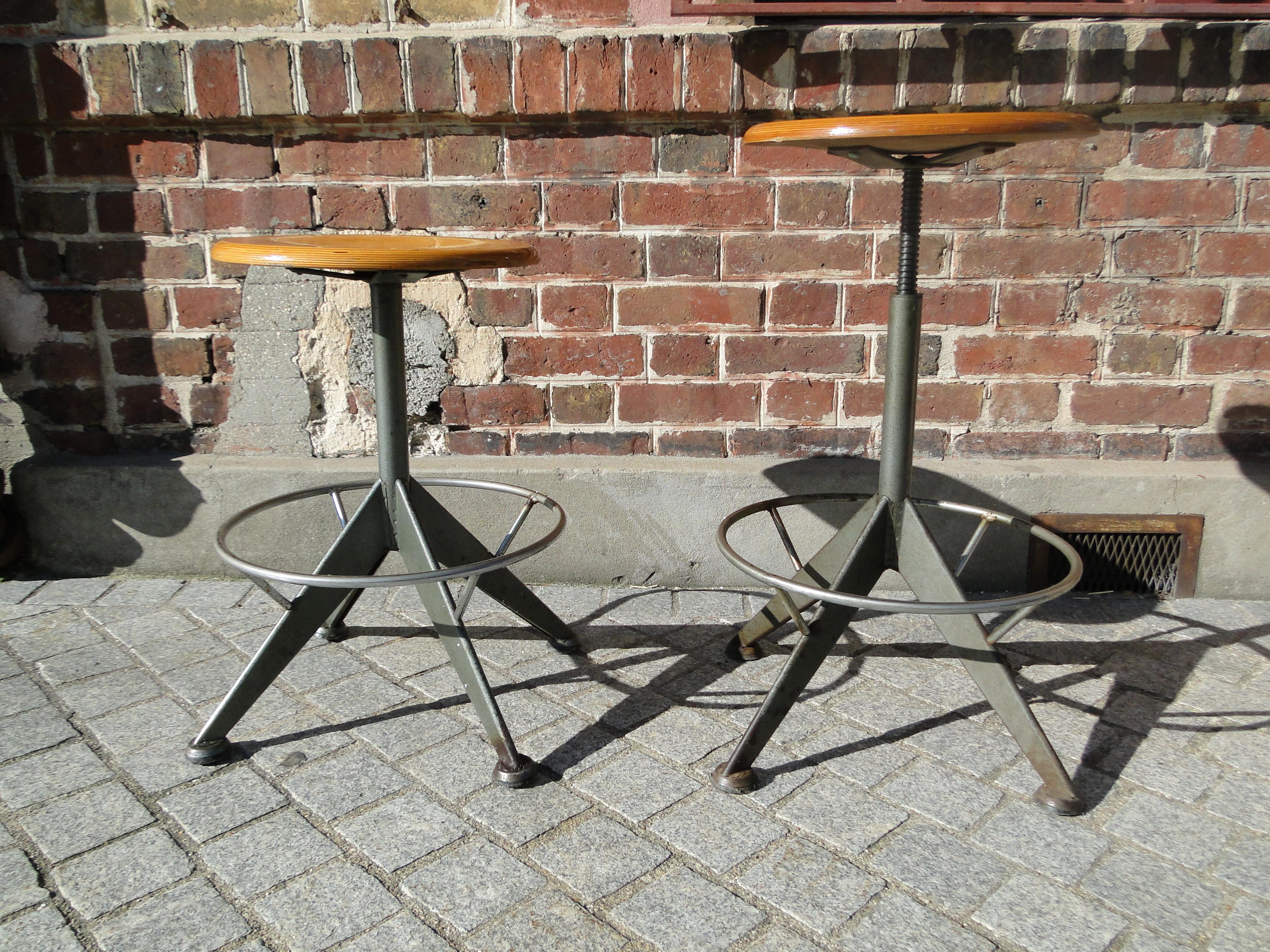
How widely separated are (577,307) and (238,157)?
3.67 ft

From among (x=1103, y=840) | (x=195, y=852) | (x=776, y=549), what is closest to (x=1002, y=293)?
(x=776, y=549)

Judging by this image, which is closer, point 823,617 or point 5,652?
point 823,617

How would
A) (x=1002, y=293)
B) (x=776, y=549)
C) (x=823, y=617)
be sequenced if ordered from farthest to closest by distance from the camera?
(x=776, y=549)
(x=1002, y=293)
(x=823, y=617)

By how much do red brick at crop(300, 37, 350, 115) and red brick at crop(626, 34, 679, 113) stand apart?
1.71 ft

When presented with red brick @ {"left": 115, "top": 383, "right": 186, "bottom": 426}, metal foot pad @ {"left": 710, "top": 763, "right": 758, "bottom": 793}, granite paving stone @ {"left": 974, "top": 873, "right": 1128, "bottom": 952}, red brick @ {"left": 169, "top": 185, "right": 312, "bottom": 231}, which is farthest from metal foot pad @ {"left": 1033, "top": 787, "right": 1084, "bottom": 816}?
red brick @ {"left": 115, "top": 383, "right": 186, "bottom": 426}

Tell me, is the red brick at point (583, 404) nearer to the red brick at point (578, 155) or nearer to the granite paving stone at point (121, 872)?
the red brick at point (578, 155)

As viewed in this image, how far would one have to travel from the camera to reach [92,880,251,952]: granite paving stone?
1637 mm

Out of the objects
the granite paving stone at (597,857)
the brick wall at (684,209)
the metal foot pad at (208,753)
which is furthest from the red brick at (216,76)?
the granite paving stone at (597,857)

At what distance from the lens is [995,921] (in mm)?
1685

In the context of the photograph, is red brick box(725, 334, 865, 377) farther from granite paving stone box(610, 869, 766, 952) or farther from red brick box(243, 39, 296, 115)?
granite paving stone box(610, 869, 766, 952)

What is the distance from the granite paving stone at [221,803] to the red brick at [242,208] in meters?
1.68

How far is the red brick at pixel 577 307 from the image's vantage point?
119 inches

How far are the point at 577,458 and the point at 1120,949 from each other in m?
2.01

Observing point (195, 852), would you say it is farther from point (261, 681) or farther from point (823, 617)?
point (823, 617)
